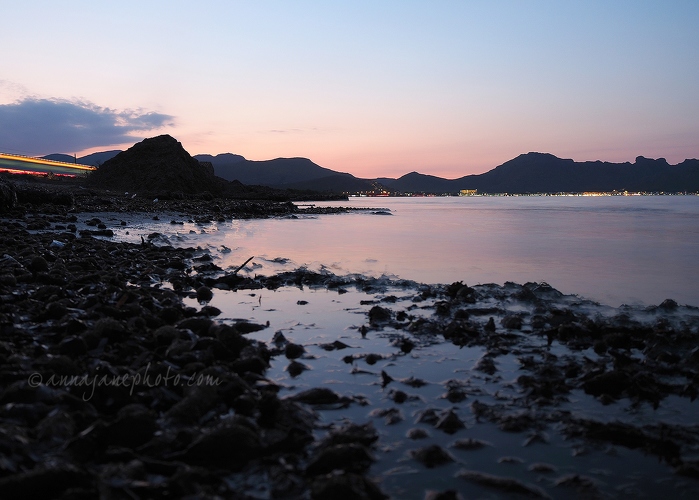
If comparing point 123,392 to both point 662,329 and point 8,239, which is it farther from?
point 8,239

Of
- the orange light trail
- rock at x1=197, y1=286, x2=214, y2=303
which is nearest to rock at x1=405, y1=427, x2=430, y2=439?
rock at x1=197, y1=286, x2=214, y2=303

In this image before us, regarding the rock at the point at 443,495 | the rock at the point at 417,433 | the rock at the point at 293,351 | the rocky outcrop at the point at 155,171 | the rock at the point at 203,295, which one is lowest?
the rock at the point at 443,495

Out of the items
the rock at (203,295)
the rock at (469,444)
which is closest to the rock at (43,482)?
the rock at (469,444)

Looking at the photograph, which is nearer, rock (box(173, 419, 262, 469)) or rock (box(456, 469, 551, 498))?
rock (box(456, 469, 551, 498))

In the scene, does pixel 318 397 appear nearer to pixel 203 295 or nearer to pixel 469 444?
pixel 469 444

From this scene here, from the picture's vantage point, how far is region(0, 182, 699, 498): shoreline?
3023mm

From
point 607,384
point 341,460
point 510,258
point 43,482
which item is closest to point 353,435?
point 341,460

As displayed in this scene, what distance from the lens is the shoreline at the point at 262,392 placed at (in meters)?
3.02

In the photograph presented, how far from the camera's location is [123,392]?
3.94 metres

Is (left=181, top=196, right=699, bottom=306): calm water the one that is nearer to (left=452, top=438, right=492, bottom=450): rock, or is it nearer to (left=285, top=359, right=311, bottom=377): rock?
(left=285, top=359, right=311, bottom=377): rock

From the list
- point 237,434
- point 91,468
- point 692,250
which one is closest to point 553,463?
point 237,434

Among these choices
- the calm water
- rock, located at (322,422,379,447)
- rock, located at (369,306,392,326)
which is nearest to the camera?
rock, located at (322,422,379,447)

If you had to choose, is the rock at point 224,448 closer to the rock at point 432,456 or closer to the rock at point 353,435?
the rock at point 353,435

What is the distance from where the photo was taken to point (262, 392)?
14.2ft
